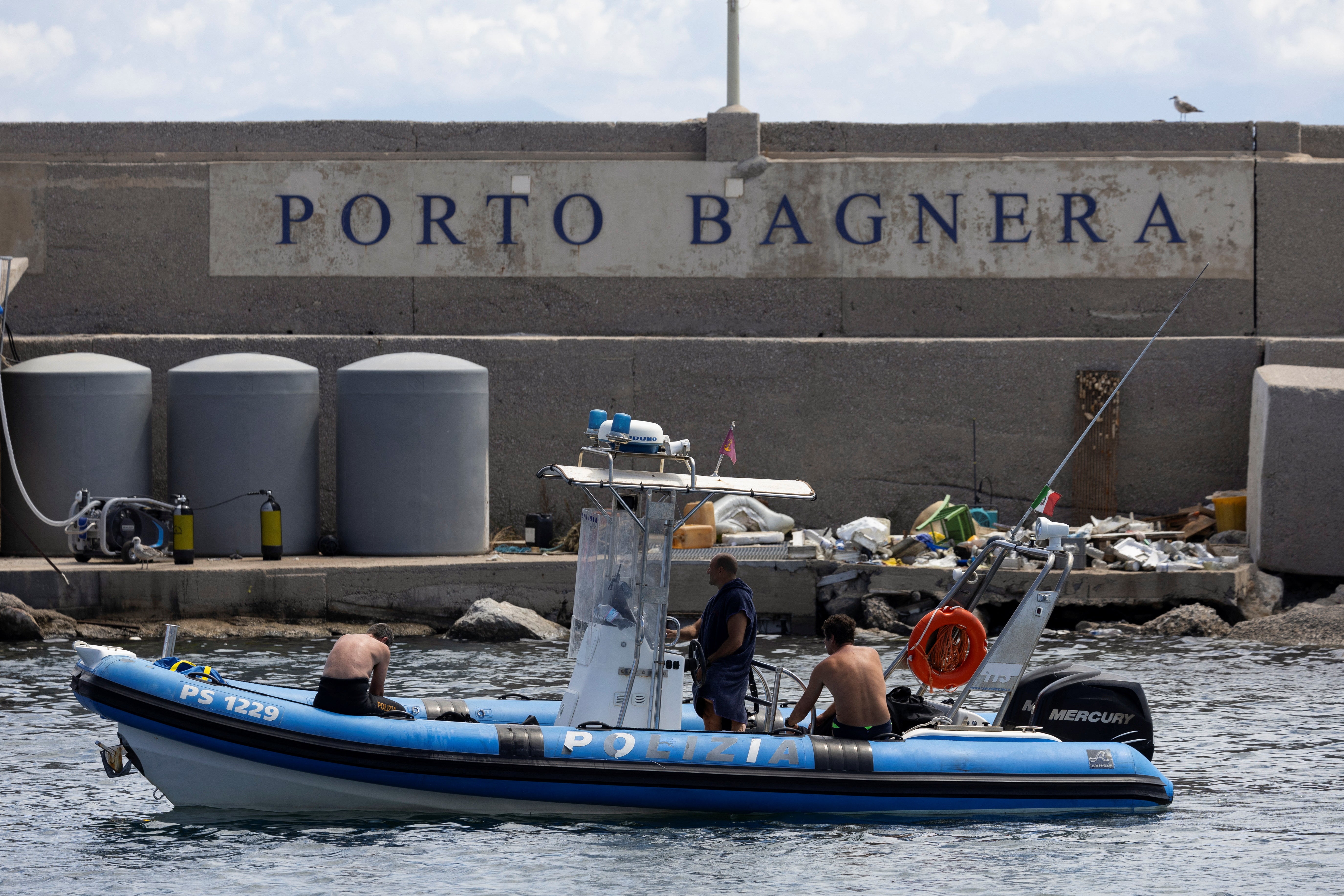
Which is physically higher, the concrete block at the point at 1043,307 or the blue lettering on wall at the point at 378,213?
the blue lettering on wall at the point at 378,213

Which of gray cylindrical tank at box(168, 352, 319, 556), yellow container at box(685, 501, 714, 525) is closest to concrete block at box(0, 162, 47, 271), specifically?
gray cylindrical tank at box(168, 352, 319, 556)

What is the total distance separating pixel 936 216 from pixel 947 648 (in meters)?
9.44

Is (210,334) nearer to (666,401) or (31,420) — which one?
(31,420)

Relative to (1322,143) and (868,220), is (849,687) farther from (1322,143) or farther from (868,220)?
(1322,143)

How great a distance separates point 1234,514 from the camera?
16.3 meters

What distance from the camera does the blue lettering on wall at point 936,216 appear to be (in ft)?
58.4

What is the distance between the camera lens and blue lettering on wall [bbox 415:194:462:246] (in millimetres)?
17828

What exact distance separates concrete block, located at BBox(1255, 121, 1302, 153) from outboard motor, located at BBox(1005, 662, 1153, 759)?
35.4ft

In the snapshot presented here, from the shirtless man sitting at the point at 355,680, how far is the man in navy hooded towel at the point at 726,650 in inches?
66.4

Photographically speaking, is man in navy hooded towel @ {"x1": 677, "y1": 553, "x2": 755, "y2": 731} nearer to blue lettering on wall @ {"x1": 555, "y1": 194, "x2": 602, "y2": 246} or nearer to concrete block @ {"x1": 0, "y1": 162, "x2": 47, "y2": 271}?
blue lettering on wall @ {"x1": 555, "y1": 194, "x2": 602, "y2": 246}

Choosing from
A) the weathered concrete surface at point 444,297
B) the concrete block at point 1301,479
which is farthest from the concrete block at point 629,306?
the concrete block at point 1301,479

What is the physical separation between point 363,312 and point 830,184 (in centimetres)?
540

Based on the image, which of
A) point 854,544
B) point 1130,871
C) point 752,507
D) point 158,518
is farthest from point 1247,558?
point 158,518

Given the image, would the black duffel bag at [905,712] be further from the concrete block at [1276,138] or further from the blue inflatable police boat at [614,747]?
the concrete block at [1276,138]
